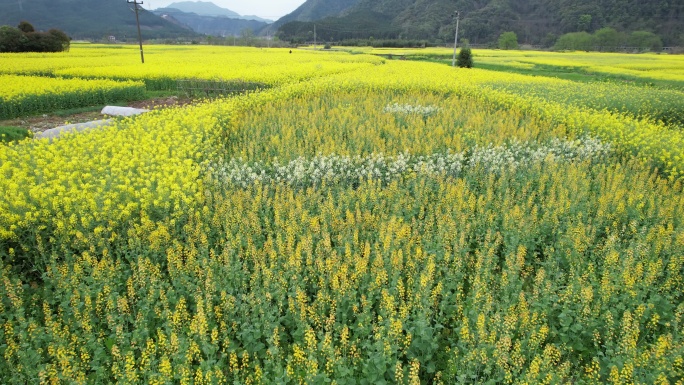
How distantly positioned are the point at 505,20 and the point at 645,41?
1098 inches

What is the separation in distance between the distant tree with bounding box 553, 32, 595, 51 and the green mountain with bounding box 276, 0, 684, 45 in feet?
28.4

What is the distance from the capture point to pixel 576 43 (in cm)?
6281

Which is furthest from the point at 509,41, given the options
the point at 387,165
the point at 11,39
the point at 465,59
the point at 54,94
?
the point at 387,165

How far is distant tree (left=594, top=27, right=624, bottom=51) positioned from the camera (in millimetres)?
60188

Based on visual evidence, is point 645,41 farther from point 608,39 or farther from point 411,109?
point 411,109

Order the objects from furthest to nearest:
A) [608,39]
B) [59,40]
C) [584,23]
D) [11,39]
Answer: [584,23], [608,39], [59,40], [11,39]

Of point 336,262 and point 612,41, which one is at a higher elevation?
point 612,41

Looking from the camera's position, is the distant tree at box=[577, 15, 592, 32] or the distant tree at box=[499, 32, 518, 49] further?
the distant tree at box=[577, 15, 592, 32]

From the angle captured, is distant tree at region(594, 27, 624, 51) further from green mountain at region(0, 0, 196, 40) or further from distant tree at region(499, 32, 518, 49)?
green mountain at region(0, 0, 196, 40)

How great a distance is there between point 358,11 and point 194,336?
405 ft

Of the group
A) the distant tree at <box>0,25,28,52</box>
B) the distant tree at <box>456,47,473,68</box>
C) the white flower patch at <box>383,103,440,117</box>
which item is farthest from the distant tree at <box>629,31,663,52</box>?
the distant tree at <box>0,25,28,52</box>

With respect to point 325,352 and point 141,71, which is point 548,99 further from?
point 141,71

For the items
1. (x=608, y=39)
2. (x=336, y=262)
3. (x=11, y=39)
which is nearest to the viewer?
(x=336, y=262)

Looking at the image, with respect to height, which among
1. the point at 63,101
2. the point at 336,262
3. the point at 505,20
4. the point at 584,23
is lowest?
the point at 336,262
